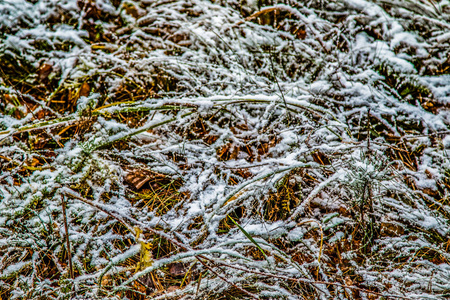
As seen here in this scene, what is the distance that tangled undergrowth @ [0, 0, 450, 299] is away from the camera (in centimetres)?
138

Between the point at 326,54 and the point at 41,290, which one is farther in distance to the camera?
the point at 326,54

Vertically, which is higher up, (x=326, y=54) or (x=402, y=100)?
(x=326, y=54)

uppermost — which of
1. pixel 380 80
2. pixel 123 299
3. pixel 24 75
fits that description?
pixel 380 80

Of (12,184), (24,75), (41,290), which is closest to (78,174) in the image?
(12,184)

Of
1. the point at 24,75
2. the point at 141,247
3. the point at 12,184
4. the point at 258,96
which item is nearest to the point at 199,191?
the point at 141,247

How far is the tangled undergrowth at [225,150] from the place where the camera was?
1.38 m

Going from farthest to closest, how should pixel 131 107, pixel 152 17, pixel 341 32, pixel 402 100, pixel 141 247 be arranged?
pixel 152 17
pixel 341 32
pixel 402 100
pixel 131 107
pixel 141 247

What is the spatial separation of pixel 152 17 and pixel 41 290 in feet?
5.89

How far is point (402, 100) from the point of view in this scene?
171 centimetres

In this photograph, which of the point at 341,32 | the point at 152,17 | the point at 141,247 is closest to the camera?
the point at 141,247

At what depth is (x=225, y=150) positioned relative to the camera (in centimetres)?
165

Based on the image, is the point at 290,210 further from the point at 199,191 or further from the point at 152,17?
the point at 152,17

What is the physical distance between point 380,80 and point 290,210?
3.31 feet

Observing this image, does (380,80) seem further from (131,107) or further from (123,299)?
(123,299)
